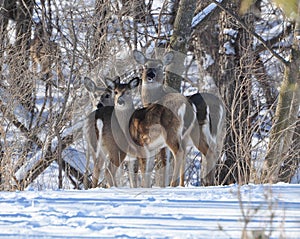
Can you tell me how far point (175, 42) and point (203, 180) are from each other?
220 centimetres

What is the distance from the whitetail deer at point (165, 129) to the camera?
8.27 meters

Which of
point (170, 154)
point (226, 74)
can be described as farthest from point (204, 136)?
point (226, 74)

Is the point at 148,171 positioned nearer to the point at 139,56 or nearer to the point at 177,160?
the point at 177,160

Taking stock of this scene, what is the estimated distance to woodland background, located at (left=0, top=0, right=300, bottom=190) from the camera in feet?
32.3

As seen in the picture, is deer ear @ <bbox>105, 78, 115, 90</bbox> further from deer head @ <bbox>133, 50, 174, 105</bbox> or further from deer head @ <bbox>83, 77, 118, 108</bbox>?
deer head @ <bbox>133, 50, 174, 105</bbox>

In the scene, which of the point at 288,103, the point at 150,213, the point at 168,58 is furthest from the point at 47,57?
the point at 150,213

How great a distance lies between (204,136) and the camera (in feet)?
28.9

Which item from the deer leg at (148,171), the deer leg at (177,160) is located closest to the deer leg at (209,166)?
the deer leg at (177,160)

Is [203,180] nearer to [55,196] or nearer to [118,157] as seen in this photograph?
[118,157]

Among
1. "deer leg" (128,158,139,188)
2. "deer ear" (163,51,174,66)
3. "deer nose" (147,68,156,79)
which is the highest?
"deer ear" (163,51,174,66)

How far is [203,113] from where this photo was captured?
877 centimetres

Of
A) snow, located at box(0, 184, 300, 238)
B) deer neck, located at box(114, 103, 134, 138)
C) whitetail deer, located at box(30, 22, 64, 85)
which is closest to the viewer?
snow, located at box(0, 184, 300, 238)

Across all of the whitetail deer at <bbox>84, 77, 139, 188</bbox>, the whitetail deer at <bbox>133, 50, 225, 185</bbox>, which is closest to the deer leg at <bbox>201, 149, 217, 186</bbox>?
the whitetail deer at <bbox>133, 50, 225, 185</bbox>

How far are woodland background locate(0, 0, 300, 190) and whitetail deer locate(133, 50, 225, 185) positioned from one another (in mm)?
260
